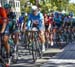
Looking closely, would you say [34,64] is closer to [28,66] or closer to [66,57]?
[28,66]

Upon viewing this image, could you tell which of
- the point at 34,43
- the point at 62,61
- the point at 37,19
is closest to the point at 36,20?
the point at 37,19

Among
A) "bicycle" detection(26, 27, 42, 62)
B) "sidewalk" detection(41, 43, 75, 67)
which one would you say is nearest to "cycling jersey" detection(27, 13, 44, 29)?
"bicycle" detection(26, 27, 42, 62)

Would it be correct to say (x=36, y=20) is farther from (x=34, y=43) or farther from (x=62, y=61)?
(x=62, y=61)

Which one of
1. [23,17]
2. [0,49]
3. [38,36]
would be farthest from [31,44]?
[23,17]

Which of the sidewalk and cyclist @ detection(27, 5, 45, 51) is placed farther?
→ cyclist @ detection(27, 5, 45, 51)

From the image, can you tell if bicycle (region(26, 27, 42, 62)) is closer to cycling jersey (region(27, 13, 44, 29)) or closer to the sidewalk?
cycling jersey (region(27, 13, 44, 29))

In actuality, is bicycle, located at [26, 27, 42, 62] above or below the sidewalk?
above

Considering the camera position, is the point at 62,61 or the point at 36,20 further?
the point at 36,20

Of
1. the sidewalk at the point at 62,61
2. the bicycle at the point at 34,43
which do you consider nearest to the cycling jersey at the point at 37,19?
the bicycle at the point at 34,43

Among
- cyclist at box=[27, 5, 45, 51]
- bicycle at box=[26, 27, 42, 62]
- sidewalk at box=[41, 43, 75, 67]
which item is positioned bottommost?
sidewalk at box=[41, 43, 75, 67]

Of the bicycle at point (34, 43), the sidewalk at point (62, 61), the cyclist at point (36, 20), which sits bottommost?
the sidewalk at point (62, 61)

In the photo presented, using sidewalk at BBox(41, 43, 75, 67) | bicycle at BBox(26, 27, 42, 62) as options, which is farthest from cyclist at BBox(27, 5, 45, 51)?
sidewalk at BBox(41, 43, 75, 67)

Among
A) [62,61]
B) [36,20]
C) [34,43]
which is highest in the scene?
[36,20]

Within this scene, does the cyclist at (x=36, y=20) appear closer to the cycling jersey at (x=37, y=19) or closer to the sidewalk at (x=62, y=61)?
the cycling jersey at (x=37, y=19)
